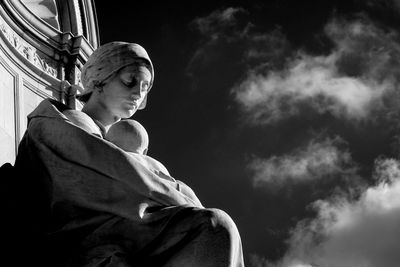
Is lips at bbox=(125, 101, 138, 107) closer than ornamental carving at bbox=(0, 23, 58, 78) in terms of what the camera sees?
Yes

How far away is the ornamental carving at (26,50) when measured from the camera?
9.77 m

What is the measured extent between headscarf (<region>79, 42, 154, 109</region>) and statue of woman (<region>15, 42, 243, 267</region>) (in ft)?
1.99

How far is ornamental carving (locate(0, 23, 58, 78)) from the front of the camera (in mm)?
9773

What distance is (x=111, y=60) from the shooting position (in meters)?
7.91

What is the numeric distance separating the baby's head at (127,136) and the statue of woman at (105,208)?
149 millimetres

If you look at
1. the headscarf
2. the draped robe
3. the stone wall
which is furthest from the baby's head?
the stone wall

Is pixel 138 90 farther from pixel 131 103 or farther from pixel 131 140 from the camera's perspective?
pixel 131 140

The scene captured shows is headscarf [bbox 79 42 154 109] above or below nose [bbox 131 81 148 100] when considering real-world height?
above

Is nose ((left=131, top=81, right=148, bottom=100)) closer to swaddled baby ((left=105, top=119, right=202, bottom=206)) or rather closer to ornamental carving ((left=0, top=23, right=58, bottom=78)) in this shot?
swaddled baby ((left=105, top=119, right=202, bottom=206))

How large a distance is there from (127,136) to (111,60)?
87cm

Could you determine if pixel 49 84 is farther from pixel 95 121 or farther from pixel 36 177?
pixel 36 177

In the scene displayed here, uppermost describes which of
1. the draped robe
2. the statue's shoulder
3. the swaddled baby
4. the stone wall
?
the stone wall

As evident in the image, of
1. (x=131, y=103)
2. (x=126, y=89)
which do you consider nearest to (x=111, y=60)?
(x=126, y=89)

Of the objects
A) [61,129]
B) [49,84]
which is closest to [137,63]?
[61,129]
